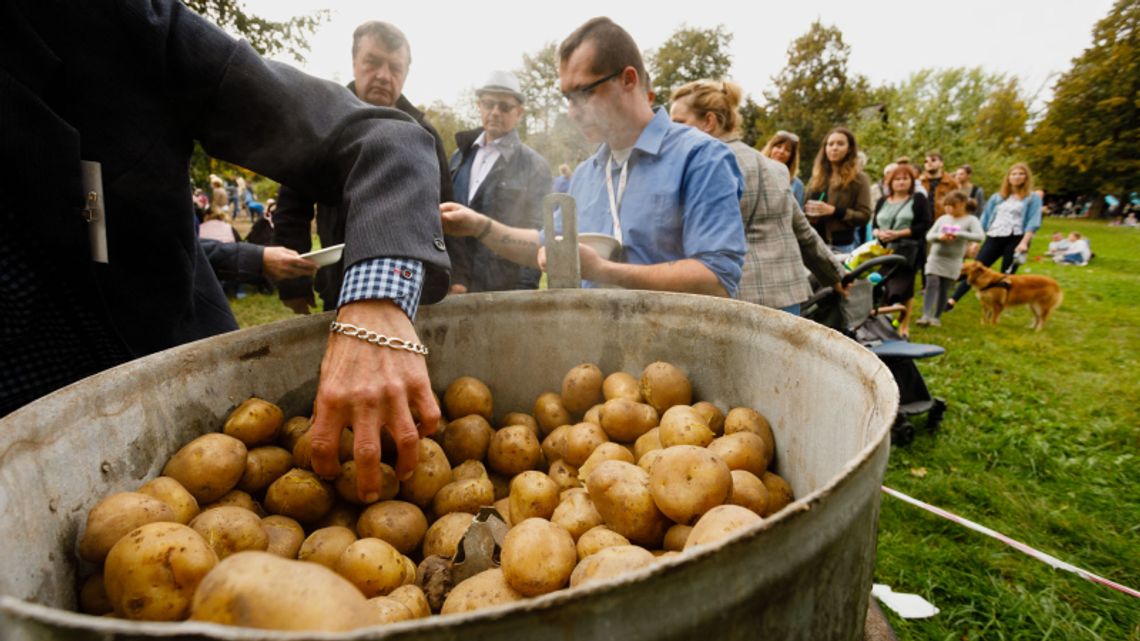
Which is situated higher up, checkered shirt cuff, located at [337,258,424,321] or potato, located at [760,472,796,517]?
checkered shirt cuff, located at [337,258,424,321]

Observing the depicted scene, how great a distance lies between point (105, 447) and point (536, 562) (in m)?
0.83

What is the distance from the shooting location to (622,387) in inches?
64.5

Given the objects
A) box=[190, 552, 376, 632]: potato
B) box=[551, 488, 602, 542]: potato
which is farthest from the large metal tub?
box=[551, 488, 602, 542]: potato

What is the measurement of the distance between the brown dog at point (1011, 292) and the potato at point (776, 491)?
751 cm

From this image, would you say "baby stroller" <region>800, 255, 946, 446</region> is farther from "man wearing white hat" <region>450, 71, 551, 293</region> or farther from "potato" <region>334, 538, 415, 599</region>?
"potato" <region>334, 538, 415, 599</region>

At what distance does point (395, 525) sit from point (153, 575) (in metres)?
0.47

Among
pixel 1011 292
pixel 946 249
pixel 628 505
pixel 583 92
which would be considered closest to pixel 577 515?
pixel 628 505

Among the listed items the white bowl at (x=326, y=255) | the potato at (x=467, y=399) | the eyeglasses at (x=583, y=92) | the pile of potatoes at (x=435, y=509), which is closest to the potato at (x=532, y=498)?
the pile of potatoes at (x=435, y=509)

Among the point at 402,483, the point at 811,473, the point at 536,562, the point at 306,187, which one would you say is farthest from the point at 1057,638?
the point at 306,187

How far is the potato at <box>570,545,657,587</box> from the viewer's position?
90 centimetres

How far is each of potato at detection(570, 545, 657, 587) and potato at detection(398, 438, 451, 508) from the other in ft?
1.83

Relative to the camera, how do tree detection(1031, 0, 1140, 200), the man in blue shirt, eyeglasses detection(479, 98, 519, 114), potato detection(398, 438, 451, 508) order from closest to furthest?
potato detection(398, 438, 451, 508), the man in blue shirt, eyeglasses detection(479, 98, 519, 114), tree detection(1031, 0, 1140, 200)

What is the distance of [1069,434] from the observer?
385 centimetres

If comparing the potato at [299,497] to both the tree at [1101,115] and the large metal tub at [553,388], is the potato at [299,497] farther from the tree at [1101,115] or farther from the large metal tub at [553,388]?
the tree at [1101,115]
